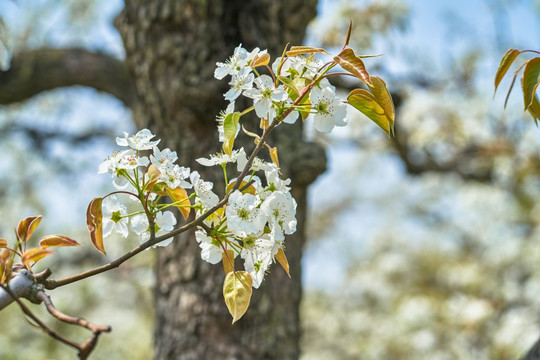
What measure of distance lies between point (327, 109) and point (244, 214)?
0.12 m

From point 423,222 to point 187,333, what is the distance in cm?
560

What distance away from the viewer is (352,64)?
46cm

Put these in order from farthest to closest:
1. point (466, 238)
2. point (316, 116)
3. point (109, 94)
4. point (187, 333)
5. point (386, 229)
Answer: point (386, 229) → point (466, 238) → point (109, 94) → point (187, 333) → point (316, 116)

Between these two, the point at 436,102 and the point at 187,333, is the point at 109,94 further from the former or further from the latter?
the point at 436,102

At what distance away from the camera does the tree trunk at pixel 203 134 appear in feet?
3.63

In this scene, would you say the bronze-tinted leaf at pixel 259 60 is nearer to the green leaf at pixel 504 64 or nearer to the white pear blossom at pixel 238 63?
the white pear blossom at pixel 238 63

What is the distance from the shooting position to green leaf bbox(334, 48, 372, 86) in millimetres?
460

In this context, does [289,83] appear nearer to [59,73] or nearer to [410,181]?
[59,73]

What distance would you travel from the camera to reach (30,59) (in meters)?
1.62

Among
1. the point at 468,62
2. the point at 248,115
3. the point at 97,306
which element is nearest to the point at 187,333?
the point at 248,115

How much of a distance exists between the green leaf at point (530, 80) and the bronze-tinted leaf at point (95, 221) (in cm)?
44

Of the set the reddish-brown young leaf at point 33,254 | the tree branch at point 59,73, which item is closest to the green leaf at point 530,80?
the reddish-brown young leaf at point 33,254

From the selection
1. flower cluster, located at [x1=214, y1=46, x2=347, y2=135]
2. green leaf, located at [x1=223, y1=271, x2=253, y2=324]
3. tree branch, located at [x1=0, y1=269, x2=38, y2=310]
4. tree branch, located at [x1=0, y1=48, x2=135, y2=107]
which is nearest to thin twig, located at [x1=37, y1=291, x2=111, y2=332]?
tree branch, located at [x1=0, y1=269, x2=38, y2=310]

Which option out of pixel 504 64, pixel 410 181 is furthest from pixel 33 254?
pixel 410 181
